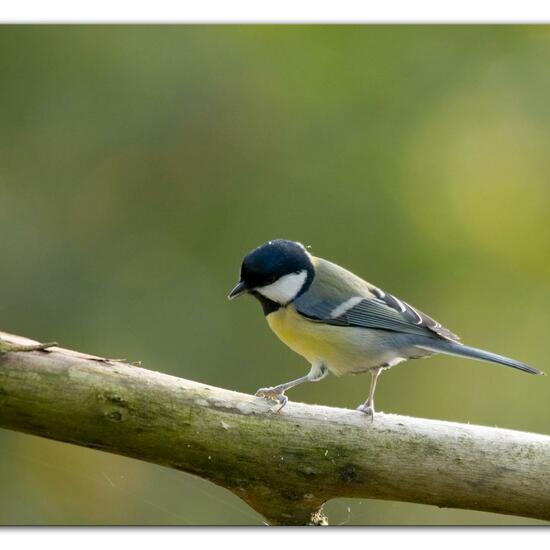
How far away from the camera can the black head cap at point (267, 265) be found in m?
2.18

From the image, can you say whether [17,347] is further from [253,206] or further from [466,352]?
[253,206]

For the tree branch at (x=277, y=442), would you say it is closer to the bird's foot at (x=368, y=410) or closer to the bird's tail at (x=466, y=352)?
the bird's foot at (x=368, y=410)

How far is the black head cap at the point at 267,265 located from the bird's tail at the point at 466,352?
0.42 meters

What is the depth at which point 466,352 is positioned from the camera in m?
2.13

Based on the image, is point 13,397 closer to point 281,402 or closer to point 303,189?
point 281,402

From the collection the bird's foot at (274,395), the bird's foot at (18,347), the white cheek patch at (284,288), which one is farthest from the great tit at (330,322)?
the bird's foot at (18,347)

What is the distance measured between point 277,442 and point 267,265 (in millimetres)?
521

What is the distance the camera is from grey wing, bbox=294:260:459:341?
7.36 feet

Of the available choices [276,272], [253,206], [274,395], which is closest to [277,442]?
[274,395]

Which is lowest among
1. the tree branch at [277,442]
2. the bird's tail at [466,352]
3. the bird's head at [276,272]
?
the tree branch at [277,442]

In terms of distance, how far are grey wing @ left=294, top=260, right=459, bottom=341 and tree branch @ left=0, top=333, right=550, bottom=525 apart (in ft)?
1.08

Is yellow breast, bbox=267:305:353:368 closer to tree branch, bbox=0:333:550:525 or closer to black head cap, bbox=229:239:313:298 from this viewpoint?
black head cap, bbox=229:239:313:298

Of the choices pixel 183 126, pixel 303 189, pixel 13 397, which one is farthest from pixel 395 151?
pixel 13 397

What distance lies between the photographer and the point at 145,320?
339 cm
